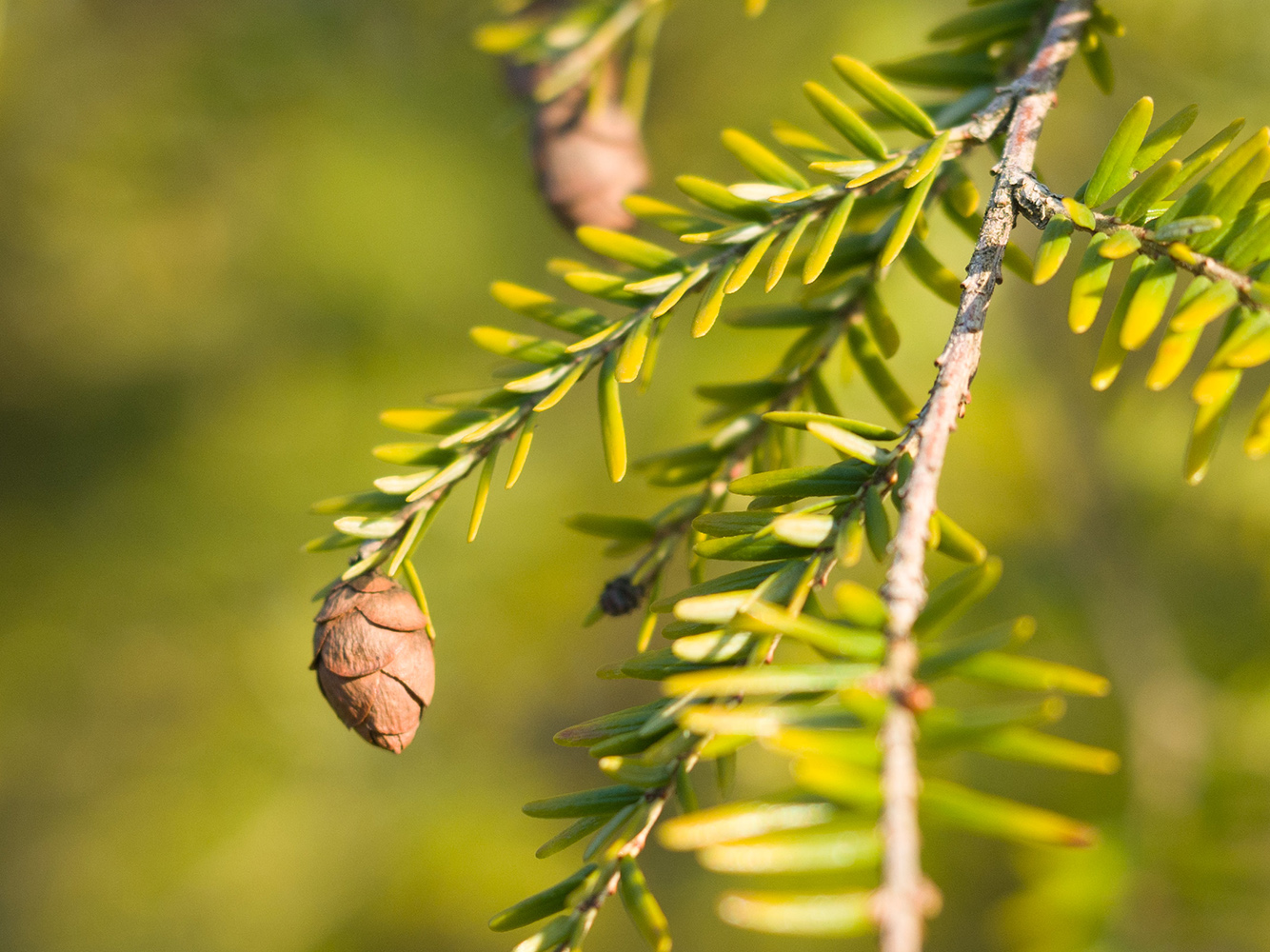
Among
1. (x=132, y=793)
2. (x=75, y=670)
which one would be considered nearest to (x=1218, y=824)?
(x=132, y=793)

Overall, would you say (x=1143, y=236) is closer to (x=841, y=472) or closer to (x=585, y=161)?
(x=841, y=472)

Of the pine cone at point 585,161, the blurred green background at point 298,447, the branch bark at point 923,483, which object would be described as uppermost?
the blurred green background at point 298,447

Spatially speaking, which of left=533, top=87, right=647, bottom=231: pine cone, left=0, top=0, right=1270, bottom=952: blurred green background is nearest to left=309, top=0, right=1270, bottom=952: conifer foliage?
left=533, top=87, right=647, bottom=231: pine cone

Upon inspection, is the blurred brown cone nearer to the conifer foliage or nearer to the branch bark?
the conifer foliage

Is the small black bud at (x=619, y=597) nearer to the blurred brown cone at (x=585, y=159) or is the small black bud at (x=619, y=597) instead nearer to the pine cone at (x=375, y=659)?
the pine cone at (x=375, y=659)

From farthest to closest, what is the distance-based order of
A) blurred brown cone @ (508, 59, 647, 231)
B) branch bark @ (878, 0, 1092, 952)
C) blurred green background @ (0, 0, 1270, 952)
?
blurred green background @ (0, 0, 1270, 952)
blurred brown cone @ (508, 59, 647, 231)
branch bark @ (878, 0, 1092, 952)

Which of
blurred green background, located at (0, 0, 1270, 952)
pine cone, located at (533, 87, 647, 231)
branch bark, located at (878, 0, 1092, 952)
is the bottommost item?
branch bark, located at (878, 0, 1092, 952)

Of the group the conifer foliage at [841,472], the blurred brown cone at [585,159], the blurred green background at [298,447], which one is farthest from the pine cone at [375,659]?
the blurred green background at [298,447]
